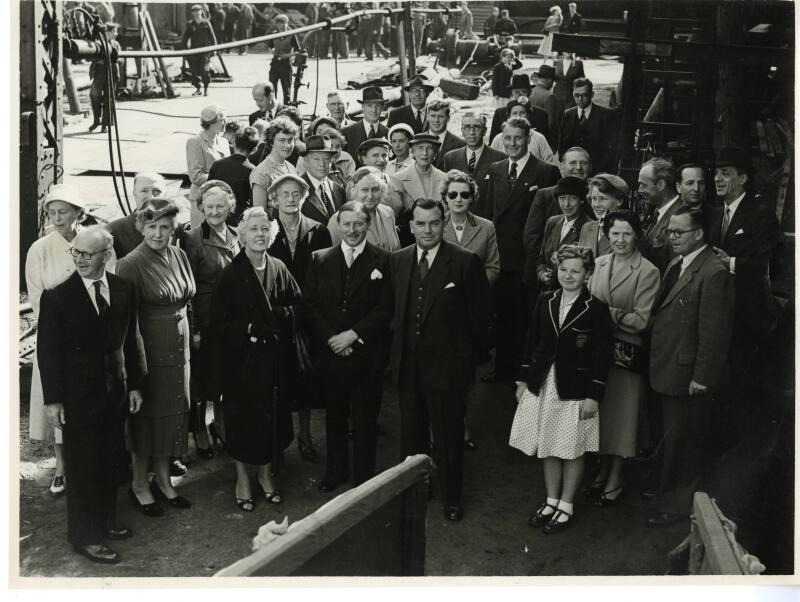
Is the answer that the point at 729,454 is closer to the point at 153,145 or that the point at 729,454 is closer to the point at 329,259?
the point at 329,259

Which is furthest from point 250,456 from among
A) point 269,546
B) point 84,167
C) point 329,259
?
point 84,167

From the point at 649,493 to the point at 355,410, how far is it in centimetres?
169

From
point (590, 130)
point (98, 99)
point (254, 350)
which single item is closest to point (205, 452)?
point (254, 350)

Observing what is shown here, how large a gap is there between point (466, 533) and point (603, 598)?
834 millimetres

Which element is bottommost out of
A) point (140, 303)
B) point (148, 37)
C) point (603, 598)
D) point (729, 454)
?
point (603, 598)

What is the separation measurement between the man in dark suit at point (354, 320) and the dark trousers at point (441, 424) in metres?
0.20

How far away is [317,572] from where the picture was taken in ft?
11.4

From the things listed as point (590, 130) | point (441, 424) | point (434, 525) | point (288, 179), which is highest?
point (590, 130)

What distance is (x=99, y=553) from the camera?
15.3 feet

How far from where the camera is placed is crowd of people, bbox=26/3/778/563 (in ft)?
15.8

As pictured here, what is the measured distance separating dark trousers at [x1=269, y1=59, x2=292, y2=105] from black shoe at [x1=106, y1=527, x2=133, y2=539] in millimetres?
8517

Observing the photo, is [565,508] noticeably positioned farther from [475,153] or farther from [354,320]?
[475,153]

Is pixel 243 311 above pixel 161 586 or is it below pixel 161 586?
above

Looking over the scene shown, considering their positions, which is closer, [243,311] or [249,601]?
[249,601]
